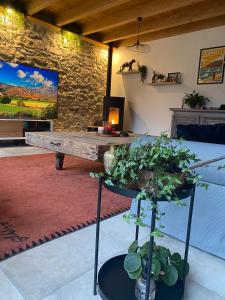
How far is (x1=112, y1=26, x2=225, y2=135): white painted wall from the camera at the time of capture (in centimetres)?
497

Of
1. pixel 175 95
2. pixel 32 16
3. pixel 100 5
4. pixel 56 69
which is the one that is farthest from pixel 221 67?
pixel 32 16

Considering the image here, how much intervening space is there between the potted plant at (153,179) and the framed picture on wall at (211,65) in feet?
14.5

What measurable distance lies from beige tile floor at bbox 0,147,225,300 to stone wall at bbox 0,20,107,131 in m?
4.32

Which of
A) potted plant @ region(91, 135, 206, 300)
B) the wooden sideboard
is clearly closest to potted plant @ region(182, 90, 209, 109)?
the wooden sideboard

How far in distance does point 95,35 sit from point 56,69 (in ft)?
4.69

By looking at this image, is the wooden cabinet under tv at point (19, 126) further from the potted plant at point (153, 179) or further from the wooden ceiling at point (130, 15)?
the potted plant at point (153, 179)

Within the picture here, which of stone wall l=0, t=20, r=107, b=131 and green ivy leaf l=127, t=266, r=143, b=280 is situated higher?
stone wall l=0, t=20, r=107, b=131

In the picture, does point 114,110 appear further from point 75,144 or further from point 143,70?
point 75,144

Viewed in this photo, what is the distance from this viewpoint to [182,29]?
522 centimetres

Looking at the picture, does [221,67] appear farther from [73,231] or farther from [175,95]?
[73,231]

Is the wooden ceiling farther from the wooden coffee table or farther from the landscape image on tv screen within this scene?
the wooden coffee table

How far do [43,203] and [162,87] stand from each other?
4465 mm

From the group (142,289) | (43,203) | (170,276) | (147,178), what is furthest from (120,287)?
(43,203)

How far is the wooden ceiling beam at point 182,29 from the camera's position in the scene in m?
4.75
